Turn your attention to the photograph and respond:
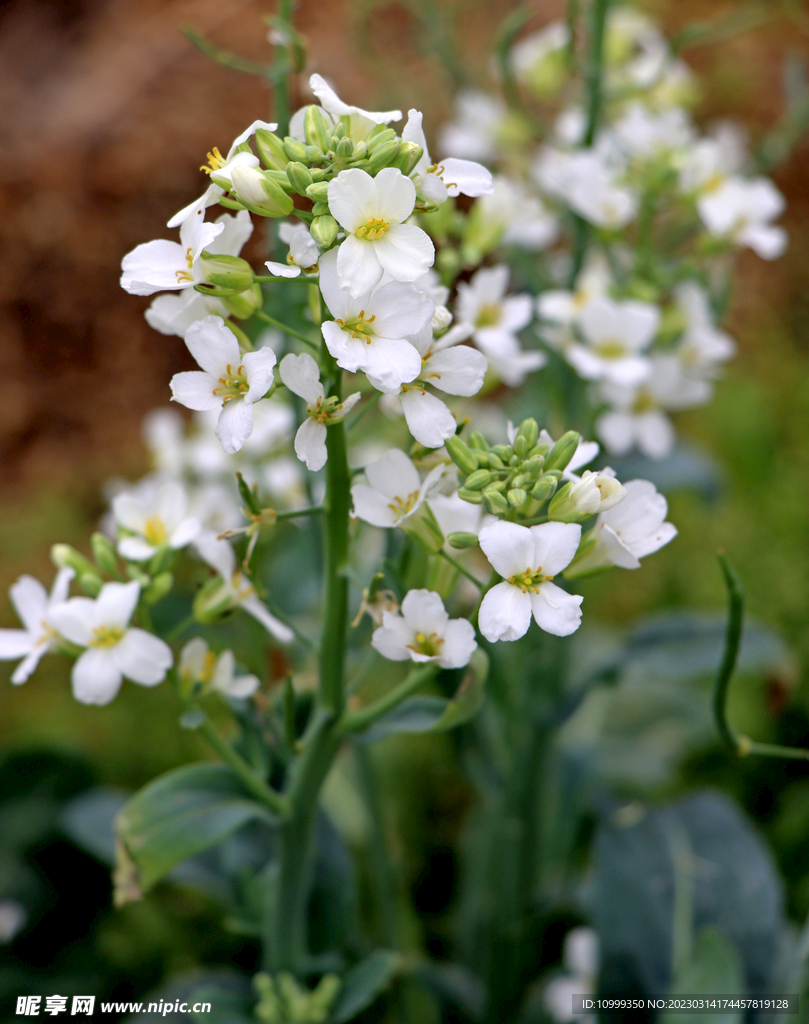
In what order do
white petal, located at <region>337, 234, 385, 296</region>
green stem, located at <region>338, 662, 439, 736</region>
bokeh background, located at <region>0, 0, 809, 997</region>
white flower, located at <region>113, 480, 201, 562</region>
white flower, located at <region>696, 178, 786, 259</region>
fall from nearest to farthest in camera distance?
white petal, located at <region>337, 234, 385, 296</region>, green stem, located at <region>338, 662, 439, 736</region>, white flower, located at <region>113, 480, 201, 562</region>, white flower, located at <region>696, 178, 786, 259</region>, bokeh background, located at <region>0, 0, 809, 997</region>

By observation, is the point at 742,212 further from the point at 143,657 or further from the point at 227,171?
the point at 143,657

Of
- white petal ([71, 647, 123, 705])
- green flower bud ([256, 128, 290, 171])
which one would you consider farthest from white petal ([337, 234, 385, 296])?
white petal ([71, 647, 123, 705])

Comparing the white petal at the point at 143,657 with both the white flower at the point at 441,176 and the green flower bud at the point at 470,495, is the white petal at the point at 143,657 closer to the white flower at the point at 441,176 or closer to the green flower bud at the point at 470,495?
the green flower bud at the point at 470,495

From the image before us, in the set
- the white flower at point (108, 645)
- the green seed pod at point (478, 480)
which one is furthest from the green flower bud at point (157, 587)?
the green seed pod at point (478, 480)

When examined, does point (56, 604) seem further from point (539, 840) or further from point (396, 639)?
point (539, 840)

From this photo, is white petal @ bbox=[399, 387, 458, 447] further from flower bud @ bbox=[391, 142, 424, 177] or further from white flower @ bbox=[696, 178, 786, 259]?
white flower @ bbox=[696, 178, 786, 259]

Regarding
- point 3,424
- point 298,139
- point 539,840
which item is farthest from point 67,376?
point 298,139
